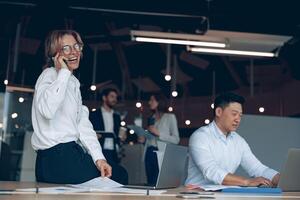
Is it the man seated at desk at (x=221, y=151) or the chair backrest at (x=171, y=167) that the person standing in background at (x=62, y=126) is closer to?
the chair backrest at (x=171, y=167)

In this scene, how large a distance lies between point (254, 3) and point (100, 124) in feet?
9.64

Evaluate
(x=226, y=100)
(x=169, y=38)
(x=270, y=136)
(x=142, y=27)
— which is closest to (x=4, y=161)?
(x=226, y=100)

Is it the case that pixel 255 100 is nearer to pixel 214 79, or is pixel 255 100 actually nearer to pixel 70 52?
pixel 214 79

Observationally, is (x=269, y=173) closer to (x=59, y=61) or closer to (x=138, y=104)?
(x=59, y=61)

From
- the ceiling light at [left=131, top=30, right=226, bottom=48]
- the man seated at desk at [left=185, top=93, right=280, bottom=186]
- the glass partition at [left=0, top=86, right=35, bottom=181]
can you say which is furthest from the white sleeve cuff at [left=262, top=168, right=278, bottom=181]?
the glass partition at [left=0, top=86, right=35, bottom=181]

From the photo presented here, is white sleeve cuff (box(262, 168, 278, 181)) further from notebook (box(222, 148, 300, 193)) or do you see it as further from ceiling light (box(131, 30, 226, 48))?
ceiling light (box(131, 30, 226, 48))

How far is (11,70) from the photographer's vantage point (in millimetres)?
8852

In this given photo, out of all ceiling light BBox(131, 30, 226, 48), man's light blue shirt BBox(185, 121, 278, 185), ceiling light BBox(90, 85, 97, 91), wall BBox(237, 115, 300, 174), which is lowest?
man's light blue shirt BBox(185, 121, 278, 185)

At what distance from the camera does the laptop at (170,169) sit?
194 centimetres

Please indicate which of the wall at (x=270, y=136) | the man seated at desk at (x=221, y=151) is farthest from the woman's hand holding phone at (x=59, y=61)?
the wall at (x=270, y=136)

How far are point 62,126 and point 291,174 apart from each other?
107cm

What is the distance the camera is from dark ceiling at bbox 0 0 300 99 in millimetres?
6699

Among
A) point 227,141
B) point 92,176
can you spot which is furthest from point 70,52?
point 227,141

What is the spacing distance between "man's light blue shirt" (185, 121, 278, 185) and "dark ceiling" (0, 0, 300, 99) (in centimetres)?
376
